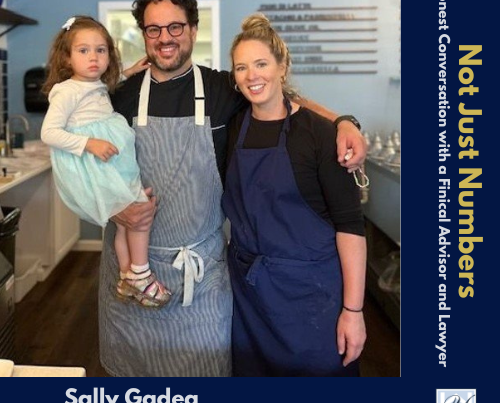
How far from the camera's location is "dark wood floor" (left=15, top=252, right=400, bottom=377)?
8.83 feet

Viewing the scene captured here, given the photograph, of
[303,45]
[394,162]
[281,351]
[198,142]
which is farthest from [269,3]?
[281,351]

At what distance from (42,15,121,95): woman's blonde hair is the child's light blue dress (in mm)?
153

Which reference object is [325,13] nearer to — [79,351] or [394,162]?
[394,162]

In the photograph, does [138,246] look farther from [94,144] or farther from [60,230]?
[60,230]

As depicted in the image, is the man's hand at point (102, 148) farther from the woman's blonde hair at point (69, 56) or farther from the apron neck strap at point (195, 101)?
the woman's blonde hair at point (69, 56)

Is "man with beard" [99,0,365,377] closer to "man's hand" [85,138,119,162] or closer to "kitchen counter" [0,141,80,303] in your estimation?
"man's hand" [85,138,119,162]

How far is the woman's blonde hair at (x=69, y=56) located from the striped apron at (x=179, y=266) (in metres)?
0.13

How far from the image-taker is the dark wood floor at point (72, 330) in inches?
106

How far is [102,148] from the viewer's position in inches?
53.0

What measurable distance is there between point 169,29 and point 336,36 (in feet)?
10.7

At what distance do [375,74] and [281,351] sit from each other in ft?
11.3

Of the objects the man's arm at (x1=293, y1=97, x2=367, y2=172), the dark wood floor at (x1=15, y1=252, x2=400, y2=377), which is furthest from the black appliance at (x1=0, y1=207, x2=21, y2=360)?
the man's arm at (x1=293, y1=97, x2=367, y2=172)

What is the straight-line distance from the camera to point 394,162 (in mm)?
3154
